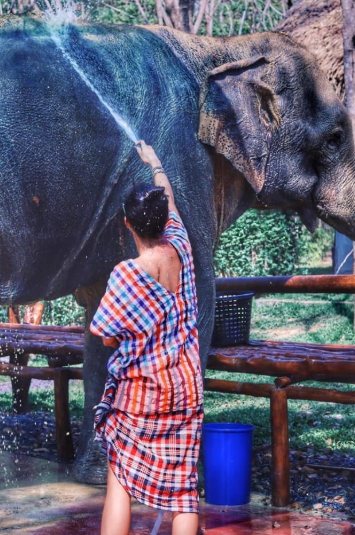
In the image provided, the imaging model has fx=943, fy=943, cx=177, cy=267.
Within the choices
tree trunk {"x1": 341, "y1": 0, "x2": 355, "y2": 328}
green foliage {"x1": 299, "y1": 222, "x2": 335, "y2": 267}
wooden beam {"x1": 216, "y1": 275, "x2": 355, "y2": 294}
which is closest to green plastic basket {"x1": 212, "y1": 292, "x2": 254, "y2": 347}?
wooden beam {"x1": 216, "y1": 275, "x2": 355, "y2": 294}

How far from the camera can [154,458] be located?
12.5 ft

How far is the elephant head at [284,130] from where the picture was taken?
554cm

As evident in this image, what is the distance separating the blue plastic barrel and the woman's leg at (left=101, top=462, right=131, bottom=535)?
163cm

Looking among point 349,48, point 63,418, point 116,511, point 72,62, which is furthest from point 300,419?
point 116,511

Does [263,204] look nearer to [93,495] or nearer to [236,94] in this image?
[236,94]

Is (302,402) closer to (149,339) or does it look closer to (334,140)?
(334,140)

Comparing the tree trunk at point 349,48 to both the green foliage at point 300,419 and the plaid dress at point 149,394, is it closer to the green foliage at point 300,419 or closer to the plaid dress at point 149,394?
the green foliage at point 300,419

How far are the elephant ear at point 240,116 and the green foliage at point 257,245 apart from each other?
37.3 ft

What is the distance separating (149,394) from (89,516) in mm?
1634

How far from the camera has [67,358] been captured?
22.7 ft

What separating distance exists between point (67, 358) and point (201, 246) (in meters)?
1.90

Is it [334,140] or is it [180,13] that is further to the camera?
[180,13]

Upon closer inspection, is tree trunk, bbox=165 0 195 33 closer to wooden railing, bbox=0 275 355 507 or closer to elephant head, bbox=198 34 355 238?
wooden railing, bbox=0 275 355 507

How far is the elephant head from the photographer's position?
218 inches
